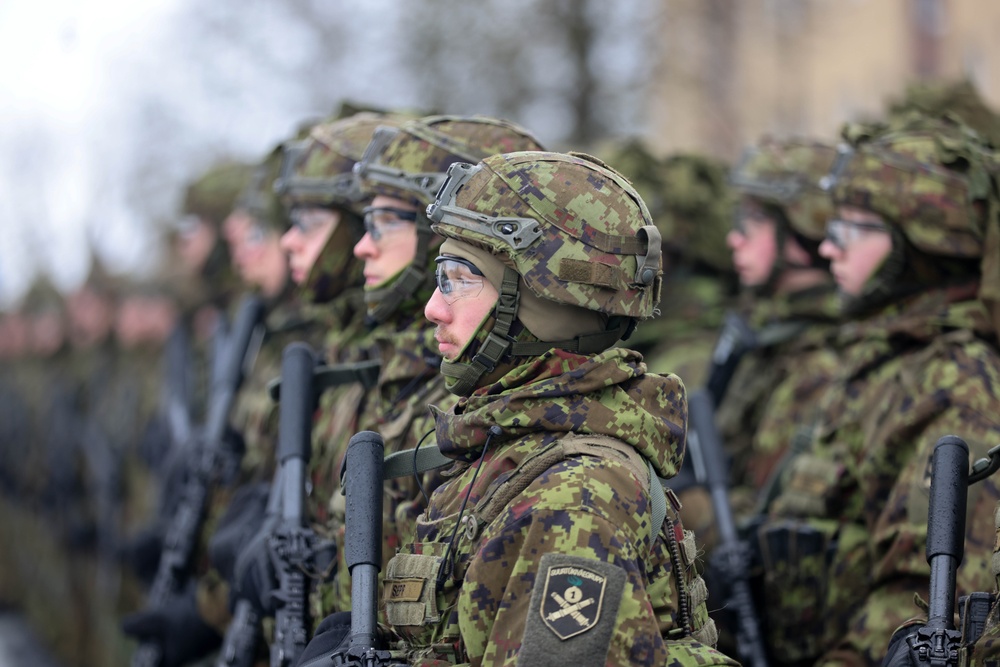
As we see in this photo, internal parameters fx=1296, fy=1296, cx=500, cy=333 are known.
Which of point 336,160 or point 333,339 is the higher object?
point 336,160

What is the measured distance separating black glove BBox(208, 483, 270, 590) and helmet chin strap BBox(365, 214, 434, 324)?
1.17 m

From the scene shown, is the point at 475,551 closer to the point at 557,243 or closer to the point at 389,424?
the point at 557,243

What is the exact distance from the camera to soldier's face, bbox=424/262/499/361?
11.8 ft

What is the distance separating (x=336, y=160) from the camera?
588 centimetres

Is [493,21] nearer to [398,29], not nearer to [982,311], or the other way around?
[398,29]

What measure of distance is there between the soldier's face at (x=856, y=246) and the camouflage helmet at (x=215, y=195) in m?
5.27

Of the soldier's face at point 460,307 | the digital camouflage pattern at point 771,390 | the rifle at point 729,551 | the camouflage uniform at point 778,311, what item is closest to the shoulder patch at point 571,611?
the soldier's face at point 460,307

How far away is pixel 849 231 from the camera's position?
5773mm

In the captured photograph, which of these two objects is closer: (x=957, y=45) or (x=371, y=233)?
(x=371, y=233)

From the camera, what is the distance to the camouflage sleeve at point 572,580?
2939mm

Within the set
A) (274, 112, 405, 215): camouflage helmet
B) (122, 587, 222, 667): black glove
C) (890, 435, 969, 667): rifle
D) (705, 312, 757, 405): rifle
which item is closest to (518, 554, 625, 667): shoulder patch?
(890, 435, 969, 667): rifle

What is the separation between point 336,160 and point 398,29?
15917 mm

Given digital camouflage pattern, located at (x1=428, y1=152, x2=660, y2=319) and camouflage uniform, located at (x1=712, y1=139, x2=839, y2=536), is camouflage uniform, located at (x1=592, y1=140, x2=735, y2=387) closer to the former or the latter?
camouflage uniform, located at (x1=712, y1=139, x2=839, y2=536)

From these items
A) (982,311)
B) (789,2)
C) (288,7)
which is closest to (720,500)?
(982,311)
